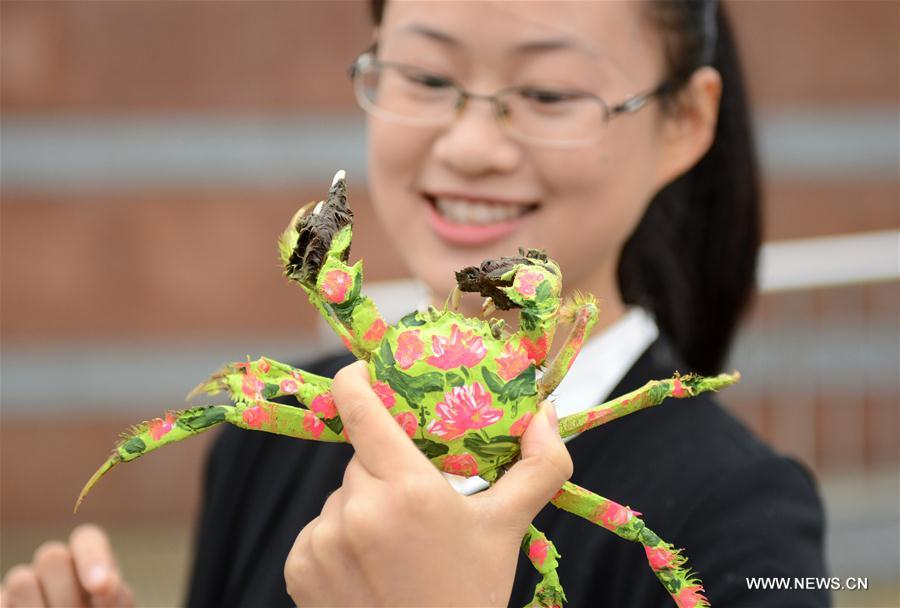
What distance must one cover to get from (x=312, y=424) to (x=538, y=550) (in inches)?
10.7

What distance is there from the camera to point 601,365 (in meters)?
1.73

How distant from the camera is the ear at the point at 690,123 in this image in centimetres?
176

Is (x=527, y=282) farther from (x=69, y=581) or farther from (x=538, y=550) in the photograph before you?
(x=69, y=581)

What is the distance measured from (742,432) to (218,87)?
4193 mm

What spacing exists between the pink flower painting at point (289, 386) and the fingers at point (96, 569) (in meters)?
0.71

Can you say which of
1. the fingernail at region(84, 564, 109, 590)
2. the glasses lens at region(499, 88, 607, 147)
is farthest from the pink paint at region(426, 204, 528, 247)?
the fingernail at region(84, 564, 109, 590)

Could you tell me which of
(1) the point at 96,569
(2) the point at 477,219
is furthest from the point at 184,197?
(2) the point at 477,219

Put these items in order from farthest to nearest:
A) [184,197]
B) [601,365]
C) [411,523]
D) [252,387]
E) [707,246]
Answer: [184,197] → [707,246] → [601,365] → [252,387] → [411,523]

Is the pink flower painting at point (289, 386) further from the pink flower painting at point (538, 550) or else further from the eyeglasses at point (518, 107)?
the eyeglasses at point (518, 107)

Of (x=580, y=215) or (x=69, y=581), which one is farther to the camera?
(x=69, y=581)

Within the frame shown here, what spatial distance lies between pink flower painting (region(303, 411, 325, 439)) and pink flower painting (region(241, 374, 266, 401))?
0.05 metres

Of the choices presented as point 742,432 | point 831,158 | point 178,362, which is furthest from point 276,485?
point 831,158

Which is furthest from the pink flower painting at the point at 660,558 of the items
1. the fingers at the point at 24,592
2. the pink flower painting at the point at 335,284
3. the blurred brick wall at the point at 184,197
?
the blurred brick wall at the point at 184,197

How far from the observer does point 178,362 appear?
5.42 metres
